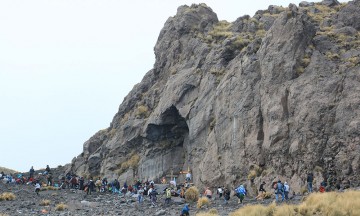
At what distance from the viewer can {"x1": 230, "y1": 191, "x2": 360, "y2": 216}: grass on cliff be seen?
23266 mm

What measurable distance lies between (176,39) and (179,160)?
20.7 metres

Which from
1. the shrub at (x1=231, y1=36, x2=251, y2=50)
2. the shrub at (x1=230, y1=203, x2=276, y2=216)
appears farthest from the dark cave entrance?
the shrub at (x1=230, y1=203, x2=276, y2=216)

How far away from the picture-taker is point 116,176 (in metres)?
58.6

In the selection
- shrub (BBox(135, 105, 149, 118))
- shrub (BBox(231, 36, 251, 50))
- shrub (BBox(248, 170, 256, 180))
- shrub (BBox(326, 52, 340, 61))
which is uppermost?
shrub (BBox(231, 36, 251, 50))

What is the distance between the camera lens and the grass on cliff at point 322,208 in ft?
76.3

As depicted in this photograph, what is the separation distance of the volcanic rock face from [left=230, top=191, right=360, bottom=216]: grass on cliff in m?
10.00

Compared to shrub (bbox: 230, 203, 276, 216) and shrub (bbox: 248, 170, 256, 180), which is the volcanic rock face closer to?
shrub (bbox: 248, 170, 256, 180)

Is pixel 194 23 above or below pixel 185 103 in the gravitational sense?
above

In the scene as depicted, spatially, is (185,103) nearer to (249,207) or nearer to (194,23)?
(194,23)

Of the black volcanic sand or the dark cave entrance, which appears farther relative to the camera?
the dark cave entrance

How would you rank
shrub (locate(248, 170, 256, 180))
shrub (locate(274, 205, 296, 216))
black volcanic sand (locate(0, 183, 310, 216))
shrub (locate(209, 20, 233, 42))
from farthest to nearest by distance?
shrub (locate(209, 20, 233, 42)) < shrub (locate(248, 170, 256, 180)) < black volcanic sand (locate(0, 183, 310, 216)) < shrub (locate(274, 205, 296, 216))

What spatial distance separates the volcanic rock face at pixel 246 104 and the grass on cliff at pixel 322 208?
10.00 m

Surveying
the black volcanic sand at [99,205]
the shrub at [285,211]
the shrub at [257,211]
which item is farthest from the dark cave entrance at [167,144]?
the shrub at [285,211]

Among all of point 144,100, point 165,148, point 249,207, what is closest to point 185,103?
point 165,148
